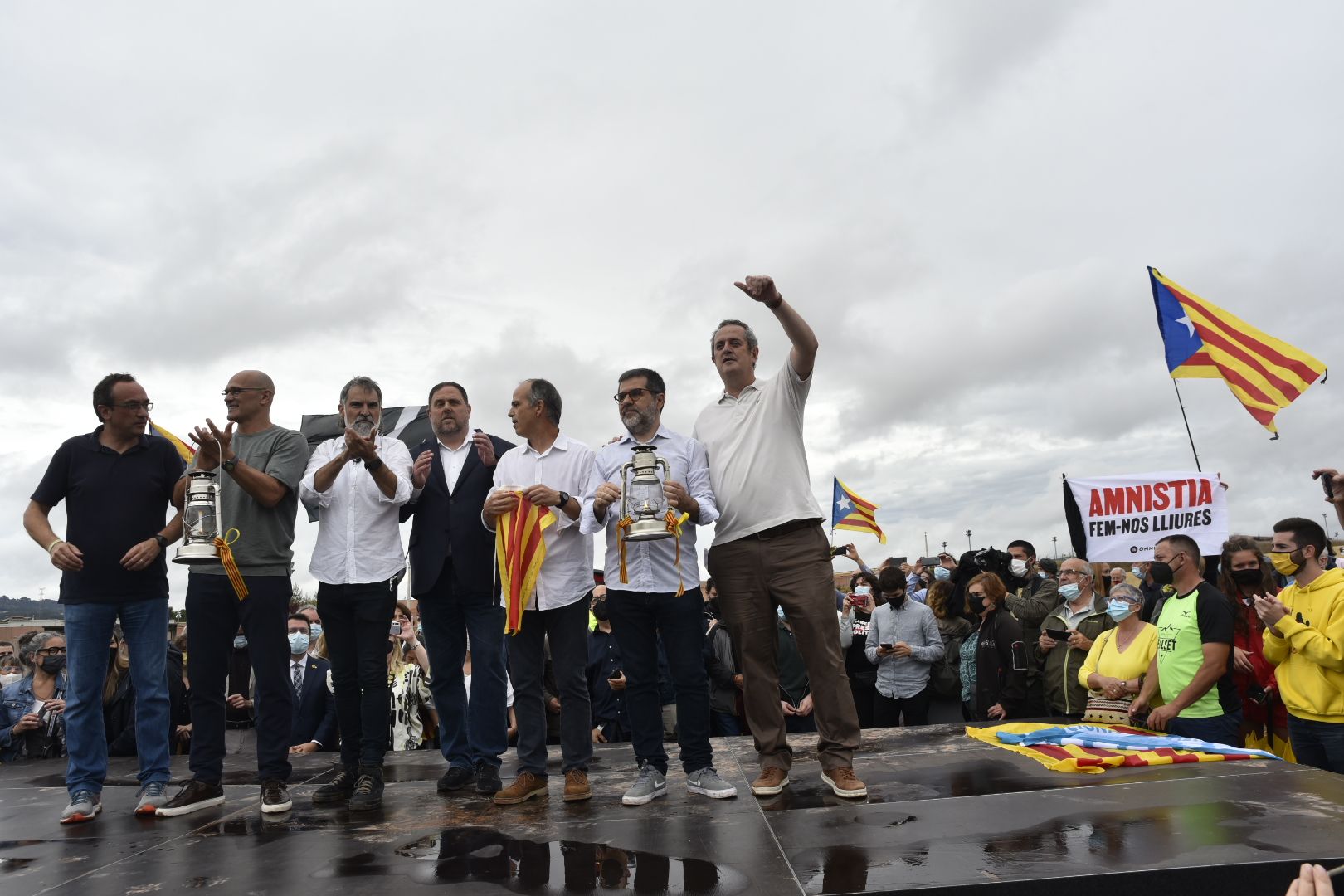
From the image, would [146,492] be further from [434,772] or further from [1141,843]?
[1141,843]

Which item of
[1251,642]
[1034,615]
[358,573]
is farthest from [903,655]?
[358,573]

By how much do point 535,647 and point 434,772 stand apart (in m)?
1.73

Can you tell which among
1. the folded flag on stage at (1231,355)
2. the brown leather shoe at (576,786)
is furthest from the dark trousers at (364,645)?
the folded flag on stage at (1231,355)

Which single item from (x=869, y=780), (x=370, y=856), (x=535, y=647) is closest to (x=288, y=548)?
(x=535, y=647)

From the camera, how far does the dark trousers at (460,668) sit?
17.7ft

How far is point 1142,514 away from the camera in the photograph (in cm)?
1068

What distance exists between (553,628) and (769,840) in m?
1.78

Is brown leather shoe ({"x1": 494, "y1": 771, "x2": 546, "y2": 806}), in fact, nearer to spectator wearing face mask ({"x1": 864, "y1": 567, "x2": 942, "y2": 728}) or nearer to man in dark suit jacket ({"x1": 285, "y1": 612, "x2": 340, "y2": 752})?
man in dark suit jacket ({"x1": 285, "y1": 612, "x2": 340, "y2": 752})

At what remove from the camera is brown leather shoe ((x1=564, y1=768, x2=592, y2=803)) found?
491 centimetres

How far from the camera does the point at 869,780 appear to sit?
17.0ft

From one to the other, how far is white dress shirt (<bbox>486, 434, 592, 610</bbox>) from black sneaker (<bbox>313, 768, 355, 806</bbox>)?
5.31 feet

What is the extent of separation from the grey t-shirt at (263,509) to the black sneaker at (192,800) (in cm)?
124

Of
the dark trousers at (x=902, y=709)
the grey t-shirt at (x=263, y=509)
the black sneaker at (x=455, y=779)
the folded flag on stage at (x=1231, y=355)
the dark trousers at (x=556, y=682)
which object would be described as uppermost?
the folded flag on stage at (x=1231, y=355)

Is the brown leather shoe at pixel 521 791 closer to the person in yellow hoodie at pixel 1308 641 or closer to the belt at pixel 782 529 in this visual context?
the belt at pixel 782 529
